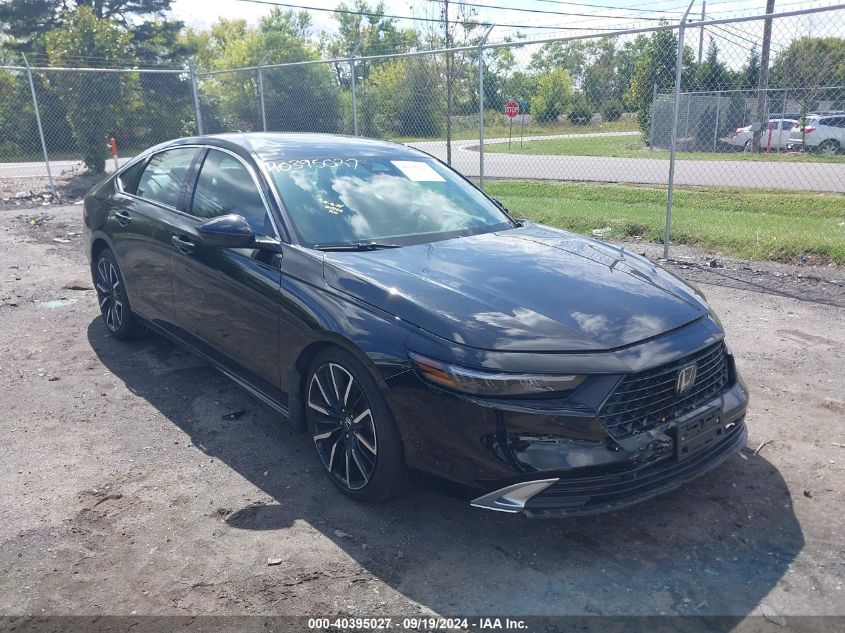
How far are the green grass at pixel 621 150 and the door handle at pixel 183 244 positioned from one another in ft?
28.5

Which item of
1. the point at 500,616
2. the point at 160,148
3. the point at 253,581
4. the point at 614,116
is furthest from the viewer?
the point at 614,116

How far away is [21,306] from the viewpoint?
6.92m

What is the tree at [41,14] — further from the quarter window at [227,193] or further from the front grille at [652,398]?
the front grille at [652,398]

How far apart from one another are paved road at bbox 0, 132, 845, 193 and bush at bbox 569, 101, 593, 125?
2.20 feet

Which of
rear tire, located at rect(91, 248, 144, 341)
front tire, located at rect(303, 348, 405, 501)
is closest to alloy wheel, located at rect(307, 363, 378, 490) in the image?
front tire, located at rect(303, 348, 405, 501)

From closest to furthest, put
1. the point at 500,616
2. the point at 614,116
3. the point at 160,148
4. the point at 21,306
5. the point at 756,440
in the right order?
the point at 500,616 → the point at 756,440 → the point at 160,148 → the point at 21,306 → the point at 614,116

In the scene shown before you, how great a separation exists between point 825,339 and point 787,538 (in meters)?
2.94

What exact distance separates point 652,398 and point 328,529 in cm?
157

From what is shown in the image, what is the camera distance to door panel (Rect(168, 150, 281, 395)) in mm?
3826

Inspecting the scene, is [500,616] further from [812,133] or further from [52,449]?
[812,133]

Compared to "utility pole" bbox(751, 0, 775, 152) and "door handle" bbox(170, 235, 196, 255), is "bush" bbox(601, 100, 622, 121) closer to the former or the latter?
→ "utility pole" bbox(751, 0, 775, 152)

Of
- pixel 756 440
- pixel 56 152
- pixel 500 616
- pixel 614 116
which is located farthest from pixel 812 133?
pixel 56 152

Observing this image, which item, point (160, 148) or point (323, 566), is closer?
point (323, 566)

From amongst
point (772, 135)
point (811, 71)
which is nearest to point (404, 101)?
point (772, 135)
